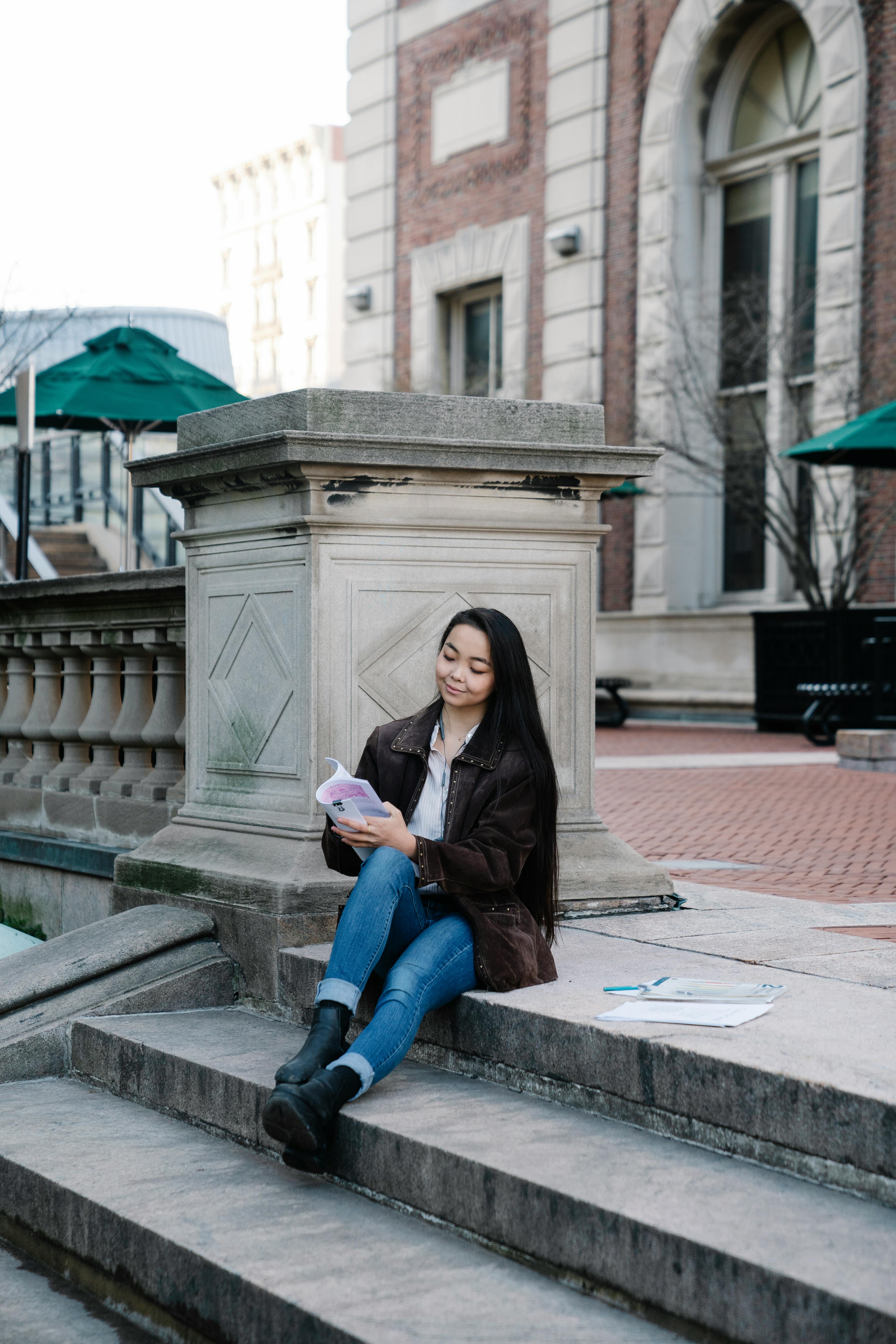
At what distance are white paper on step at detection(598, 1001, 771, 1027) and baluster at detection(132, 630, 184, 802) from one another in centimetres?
293

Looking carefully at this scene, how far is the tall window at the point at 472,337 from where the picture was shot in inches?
912

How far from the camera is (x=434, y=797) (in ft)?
14.4

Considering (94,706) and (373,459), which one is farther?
(94,706)

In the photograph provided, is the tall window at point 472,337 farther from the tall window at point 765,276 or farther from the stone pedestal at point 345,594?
the stone pedestal at point 345,594

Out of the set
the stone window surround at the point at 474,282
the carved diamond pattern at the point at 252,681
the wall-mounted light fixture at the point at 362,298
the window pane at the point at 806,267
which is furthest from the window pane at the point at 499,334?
the carved diamond pattern at the point at 252,681

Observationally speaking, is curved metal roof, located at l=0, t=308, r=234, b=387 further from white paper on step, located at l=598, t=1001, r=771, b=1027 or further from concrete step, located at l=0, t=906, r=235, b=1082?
white paper on step, located at l=598, t=1001, r=771, b=1027

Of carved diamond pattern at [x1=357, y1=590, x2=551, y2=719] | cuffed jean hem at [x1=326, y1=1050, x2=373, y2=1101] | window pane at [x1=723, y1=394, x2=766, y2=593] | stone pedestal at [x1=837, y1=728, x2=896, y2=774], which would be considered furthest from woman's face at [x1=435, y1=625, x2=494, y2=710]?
window pane at [x1=723, y1=394, x2=766, y2=593]

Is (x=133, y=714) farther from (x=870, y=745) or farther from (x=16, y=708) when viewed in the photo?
(x=870, y=745)

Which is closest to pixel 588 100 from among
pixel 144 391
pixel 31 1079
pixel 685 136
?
pixel 685 136

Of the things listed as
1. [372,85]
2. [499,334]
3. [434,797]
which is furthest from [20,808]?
[372,85]

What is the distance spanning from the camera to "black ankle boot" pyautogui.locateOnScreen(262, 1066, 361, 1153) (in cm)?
349

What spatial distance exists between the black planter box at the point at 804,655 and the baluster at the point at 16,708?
31.4 feet

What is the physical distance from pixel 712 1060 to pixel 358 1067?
0.85 m

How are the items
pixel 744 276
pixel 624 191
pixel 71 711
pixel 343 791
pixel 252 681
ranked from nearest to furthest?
pixel 343 791, pixel 252 681, pixel 71 711, pixel 744 276, pixel 624 191
